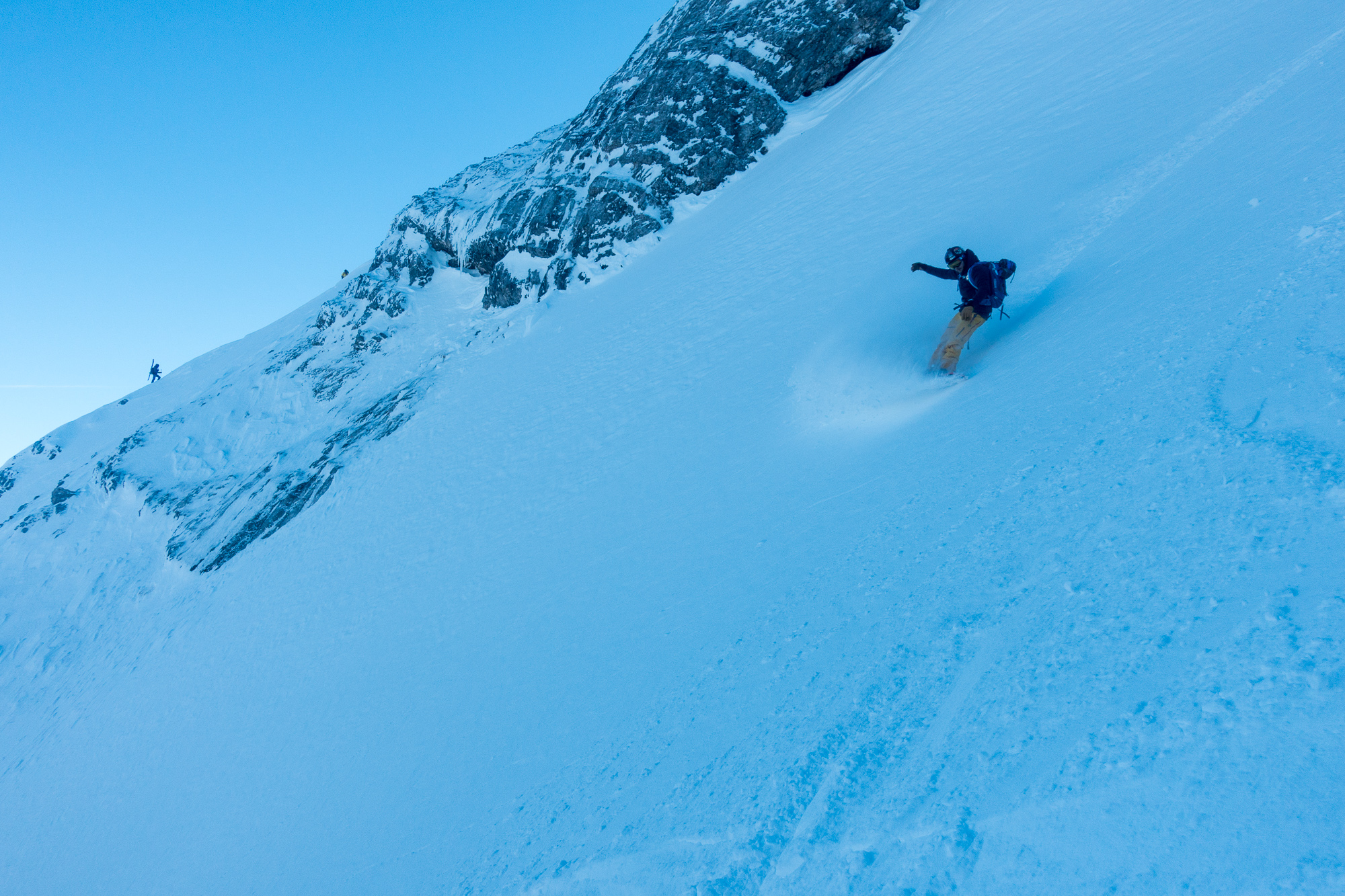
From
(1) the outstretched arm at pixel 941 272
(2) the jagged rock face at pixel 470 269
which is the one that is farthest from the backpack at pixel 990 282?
(2) the jagged rock face at pixel 470 269

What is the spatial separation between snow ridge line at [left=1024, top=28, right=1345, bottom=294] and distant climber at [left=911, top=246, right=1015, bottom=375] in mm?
635

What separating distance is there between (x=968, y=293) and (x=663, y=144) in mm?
13876

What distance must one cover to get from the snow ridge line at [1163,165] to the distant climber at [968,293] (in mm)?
635

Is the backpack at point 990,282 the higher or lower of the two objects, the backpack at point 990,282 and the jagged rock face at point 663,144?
the lower

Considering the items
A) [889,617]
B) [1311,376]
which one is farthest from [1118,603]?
[1311,376]

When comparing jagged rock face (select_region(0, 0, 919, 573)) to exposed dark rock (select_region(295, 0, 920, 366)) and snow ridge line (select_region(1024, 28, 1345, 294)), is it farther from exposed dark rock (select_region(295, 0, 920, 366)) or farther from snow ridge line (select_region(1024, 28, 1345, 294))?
snow ridge line (select_region(1024, 28, 1345, 294))

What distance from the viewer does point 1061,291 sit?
216 inches

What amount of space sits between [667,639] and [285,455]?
13757mm

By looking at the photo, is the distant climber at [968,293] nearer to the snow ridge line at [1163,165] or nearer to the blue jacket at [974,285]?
the blue jacket at [974,285]

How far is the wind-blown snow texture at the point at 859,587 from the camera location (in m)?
2.14

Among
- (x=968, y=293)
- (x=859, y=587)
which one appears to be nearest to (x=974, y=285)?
(x=968, y=293)

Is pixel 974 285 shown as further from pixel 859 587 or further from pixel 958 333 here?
pixel 859 587

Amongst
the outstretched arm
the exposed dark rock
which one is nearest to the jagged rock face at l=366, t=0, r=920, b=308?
the exposed dark rock

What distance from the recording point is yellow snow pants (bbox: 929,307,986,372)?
18.2 ft
